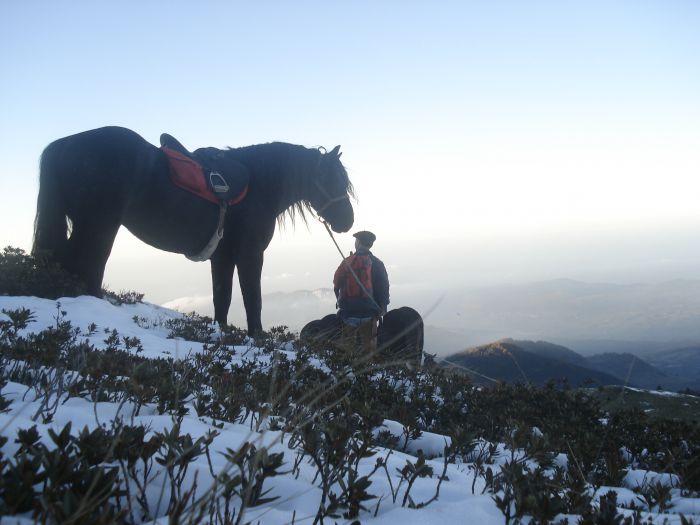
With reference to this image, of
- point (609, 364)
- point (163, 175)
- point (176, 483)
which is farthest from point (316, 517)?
point (609, 364)

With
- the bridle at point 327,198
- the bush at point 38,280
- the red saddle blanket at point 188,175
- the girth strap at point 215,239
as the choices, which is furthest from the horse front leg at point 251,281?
the bush at point 38,280

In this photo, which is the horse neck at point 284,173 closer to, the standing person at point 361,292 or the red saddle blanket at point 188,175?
the red saddle blanket at point 188,175

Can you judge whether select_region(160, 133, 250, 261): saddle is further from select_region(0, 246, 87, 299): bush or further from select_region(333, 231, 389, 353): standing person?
select_region(333, 231, 389, 353): standing person

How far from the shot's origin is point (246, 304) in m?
7.95

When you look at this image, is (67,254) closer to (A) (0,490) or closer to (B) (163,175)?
(B) (163,175)

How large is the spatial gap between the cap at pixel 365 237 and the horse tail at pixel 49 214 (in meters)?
5.75

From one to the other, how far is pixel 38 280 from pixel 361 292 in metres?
5.91

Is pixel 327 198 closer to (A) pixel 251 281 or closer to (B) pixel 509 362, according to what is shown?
(A) pixel 251 281

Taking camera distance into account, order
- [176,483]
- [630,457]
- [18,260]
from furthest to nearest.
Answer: [18,260] → [630,457] → [176,483]

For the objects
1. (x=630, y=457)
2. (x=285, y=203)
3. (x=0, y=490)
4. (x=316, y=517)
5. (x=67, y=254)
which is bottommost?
(x=630, y=457)

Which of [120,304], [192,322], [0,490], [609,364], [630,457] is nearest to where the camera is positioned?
[0,490]

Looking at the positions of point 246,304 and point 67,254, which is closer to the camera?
point 67,254

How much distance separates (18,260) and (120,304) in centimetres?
217

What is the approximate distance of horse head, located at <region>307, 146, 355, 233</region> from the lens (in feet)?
28.9
